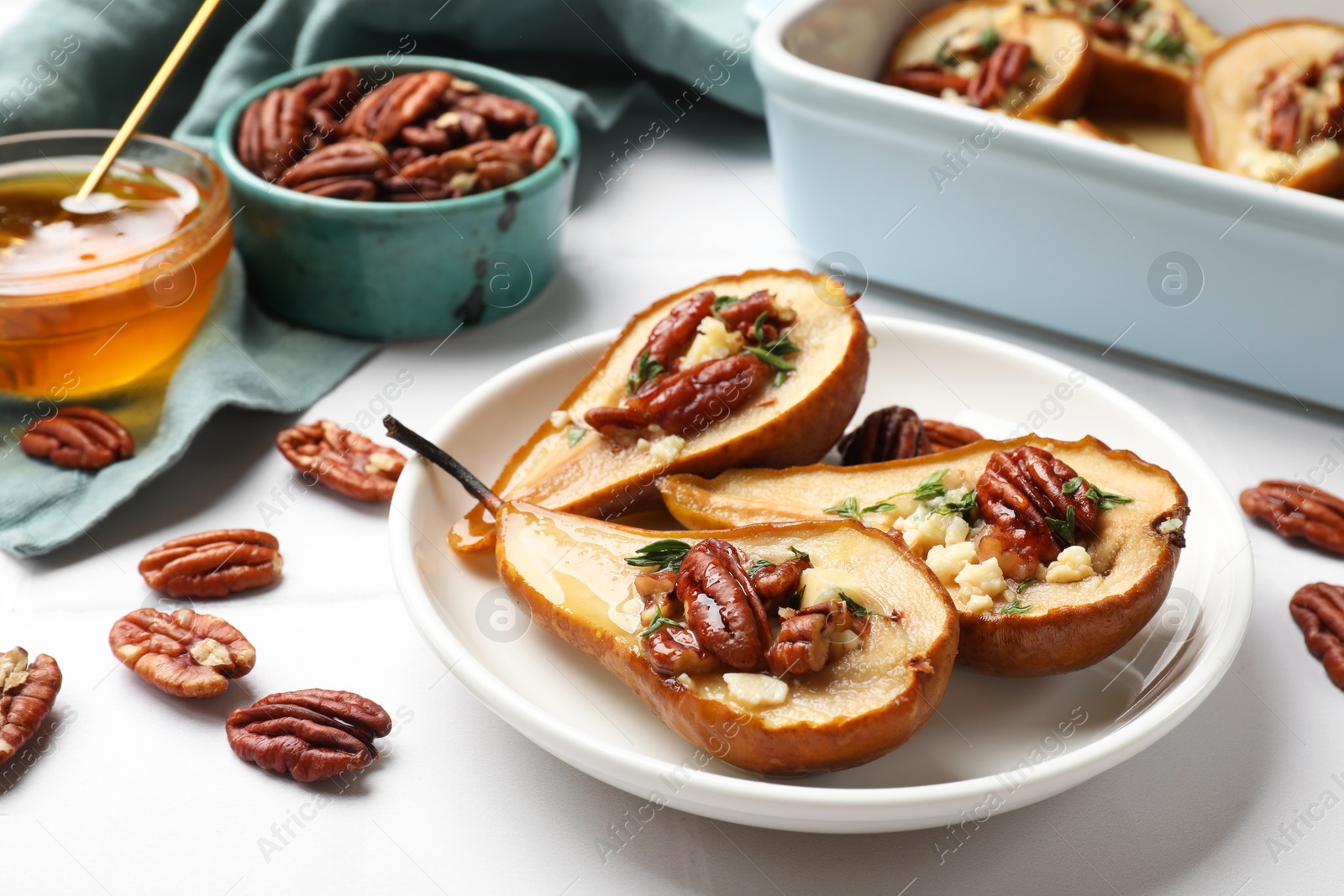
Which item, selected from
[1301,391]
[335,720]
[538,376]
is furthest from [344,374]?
[1301,391]

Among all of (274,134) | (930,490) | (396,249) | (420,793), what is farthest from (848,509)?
(274,134)

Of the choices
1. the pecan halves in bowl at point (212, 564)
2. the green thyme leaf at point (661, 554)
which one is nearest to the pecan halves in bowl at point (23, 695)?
the pecan halves in bowl at point (212, 564)

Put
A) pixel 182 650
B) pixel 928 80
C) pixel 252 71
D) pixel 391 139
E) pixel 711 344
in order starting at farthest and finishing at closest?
pixel 252 71 → pixel 928 80 → pixel 391 139 → pixel 711 344 → pixel 182 650

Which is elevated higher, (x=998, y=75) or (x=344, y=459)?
(x=998, y=75)

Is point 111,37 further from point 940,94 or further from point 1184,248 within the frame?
point 1184,248

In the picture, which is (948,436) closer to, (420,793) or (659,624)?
(659,624)

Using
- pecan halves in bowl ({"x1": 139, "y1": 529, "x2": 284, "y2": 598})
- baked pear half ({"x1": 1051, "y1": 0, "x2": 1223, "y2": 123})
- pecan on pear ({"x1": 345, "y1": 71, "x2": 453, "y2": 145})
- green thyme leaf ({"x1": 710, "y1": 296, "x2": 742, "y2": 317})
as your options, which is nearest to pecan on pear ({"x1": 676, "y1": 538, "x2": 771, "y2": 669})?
green thyme leaf ({"x1": 710, "y1": 296, "x2": 742, "y2": 317})

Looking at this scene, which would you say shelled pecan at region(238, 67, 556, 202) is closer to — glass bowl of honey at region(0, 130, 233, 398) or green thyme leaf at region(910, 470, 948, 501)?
glass bowl of honey at region(0, 130, 233, 398)
